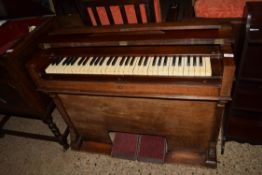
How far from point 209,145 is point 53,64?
1.37 metres

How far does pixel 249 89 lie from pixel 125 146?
113cm

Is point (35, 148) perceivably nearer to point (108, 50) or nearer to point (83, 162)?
point (83, 162)

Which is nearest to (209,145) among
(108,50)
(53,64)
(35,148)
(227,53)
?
(227,53)

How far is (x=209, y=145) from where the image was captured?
5.97 ft

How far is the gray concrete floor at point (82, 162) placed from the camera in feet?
6.09

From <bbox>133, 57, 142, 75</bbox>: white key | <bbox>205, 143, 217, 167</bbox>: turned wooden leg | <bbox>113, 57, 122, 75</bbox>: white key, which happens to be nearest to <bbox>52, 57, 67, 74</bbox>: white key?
<bbox>113, 57, 122, 75</bbox>: white key

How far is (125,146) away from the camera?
2.04 meters

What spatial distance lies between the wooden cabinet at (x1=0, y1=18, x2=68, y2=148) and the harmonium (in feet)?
0.29

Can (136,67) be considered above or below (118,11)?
below

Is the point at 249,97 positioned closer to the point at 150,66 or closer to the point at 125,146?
the point at 150,66

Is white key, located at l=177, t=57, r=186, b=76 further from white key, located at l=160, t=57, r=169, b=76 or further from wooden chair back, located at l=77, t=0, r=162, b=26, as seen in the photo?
wooden chair back, located at l=77, t=0, r=162, b=26

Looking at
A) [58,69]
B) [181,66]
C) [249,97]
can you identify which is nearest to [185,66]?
[181,66]

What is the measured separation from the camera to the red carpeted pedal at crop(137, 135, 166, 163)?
1.92 metres

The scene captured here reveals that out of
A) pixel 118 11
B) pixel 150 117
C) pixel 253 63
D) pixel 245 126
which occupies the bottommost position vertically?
pixel 245 126
